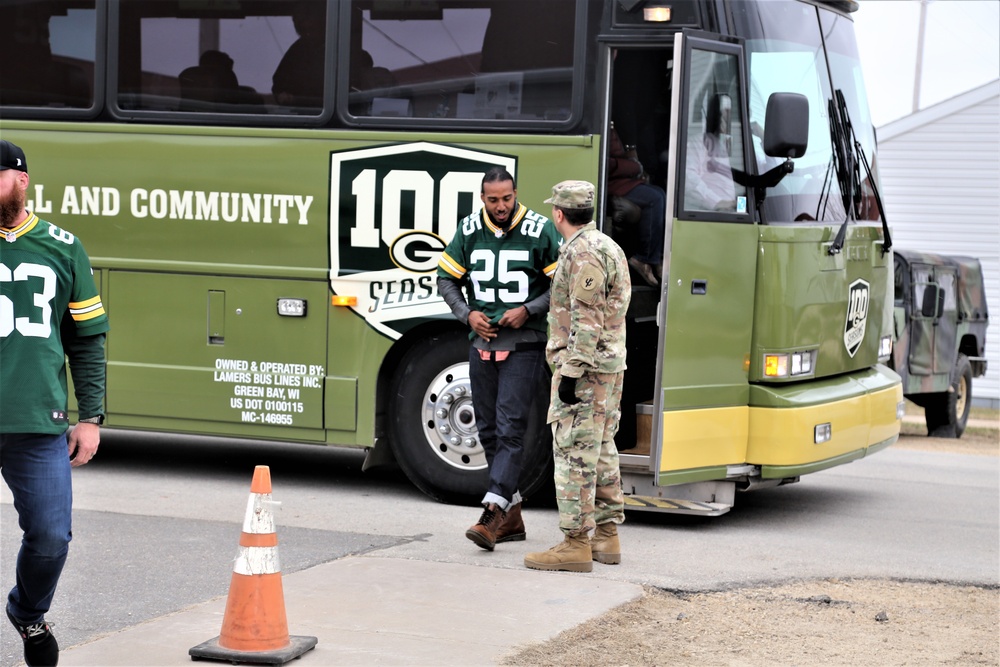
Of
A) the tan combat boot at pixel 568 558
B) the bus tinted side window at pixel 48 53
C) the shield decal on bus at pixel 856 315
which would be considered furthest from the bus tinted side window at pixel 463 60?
the tan combat boot at pixel 568 558

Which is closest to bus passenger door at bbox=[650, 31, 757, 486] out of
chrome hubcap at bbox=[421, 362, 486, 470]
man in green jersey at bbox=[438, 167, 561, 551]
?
man in green jersey at bbox=[438, 167, 561, 551]

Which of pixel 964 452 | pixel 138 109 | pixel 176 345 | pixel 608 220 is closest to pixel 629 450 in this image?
pixel 608 220

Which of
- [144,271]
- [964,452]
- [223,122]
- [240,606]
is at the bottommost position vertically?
[964,452]

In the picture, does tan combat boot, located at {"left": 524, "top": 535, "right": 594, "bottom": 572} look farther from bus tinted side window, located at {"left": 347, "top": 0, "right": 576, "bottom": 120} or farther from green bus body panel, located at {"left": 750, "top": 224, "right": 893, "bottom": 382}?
bus tinted side window, located at {"left": 347, "top": 0, "right": 576, "bottom": 120}

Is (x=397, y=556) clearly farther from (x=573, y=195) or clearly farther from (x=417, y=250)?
(x=417, y=250)

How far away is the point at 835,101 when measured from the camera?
897 cm

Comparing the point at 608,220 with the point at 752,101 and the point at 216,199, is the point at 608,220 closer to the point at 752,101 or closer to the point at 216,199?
the point at 752,101

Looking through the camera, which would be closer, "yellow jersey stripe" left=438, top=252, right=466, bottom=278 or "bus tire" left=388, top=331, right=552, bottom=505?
"yellow jersey stripe" left=438, top=252, right=466, bottom=278

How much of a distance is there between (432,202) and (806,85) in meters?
2.42

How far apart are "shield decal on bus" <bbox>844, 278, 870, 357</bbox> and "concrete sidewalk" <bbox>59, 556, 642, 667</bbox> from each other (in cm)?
275

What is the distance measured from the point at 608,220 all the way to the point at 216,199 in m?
2.59

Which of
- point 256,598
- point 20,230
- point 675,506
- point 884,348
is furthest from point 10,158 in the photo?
point 884,348

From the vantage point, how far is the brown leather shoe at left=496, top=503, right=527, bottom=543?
24.8ft

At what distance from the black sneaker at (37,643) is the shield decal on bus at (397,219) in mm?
4240
